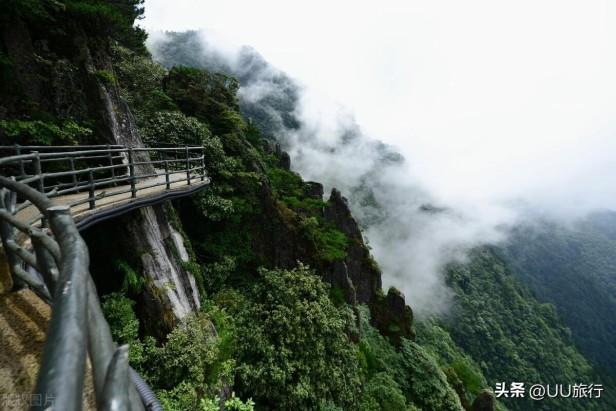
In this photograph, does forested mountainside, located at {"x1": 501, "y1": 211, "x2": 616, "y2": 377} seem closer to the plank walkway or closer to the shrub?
the shrub

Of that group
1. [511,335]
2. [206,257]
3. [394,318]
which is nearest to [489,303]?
[511,335]

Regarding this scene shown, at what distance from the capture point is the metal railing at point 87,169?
5291mm

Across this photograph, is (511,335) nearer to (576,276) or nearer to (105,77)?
(576,276)

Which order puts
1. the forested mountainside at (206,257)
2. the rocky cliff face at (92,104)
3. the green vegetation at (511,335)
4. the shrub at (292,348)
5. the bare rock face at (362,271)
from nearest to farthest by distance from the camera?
the forested mountainside at (206,257)
the rocky cliff face at (92,104)
the shrub at (292,348)
the bare rock face at (362,271)
the green vegetation at (511,335)

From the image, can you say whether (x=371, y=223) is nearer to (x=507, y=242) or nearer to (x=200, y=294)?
(x=507, y=242)

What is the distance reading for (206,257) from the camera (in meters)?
12.9

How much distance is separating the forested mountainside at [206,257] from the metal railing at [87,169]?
599mm

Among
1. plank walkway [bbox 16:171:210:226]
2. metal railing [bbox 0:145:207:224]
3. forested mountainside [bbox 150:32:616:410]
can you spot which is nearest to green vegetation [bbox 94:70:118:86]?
metal railing [bbox 0:145:207:224]

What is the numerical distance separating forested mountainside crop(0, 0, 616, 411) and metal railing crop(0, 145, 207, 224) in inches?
23.6

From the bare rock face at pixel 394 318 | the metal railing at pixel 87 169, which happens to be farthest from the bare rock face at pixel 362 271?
the metal railing at pixel 87 169

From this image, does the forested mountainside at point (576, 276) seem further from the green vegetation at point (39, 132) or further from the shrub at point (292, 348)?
the green vegetation at point (39, 132)

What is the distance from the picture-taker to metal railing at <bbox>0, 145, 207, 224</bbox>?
5.29 meters

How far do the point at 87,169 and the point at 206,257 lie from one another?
25.8ft

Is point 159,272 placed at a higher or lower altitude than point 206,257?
lower
